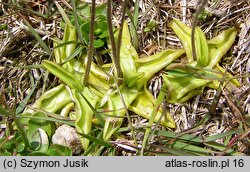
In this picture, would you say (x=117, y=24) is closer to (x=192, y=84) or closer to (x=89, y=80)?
(x=89, y=80)

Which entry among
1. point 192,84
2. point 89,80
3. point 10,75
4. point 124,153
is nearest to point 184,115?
point 192,84

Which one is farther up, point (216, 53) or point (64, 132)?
point (216, 53)

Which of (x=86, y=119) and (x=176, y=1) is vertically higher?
(x=176, y=1)

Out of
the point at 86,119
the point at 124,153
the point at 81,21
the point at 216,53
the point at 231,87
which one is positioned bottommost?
the point at 124,153

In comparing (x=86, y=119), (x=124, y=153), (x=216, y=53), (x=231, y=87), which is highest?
(x=216, y=53)

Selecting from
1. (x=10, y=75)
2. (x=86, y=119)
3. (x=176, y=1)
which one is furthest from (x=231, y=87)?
(x=10, y=75)

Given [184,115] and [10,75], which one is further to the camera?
[10,75]

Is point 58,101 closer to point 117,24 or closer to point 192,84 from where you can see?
point 117,24
